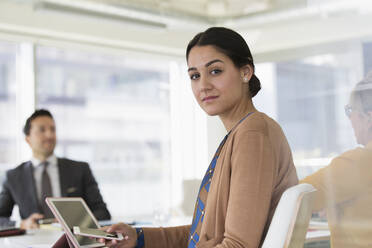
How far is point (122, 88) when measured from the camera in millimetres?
7711

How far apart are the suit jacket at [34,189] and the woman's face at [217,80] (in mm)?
2678

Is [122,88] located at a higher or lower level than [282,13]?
lower

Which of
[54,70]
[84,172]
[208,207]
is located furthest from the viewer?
[54,70]

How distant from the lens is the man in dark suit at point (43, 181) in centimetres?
413

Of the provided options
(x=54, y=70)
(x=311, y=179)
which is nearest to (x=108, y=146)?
(x=54, y=70)

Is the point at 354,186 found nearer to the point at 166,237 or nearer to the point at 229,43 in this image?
the point at 166,237

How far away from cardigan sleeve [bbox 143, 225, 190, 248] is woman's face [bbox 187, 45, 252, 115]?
1.71 ft

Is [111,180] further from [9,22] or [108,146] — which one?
[9,22]

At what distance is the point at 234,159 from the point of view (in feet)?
4.70

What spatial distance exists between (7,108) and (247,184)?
214 inches

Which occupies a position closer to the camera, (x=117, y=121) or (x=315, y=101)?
(x=315, y=101)

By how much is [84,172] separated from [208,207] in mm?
2964

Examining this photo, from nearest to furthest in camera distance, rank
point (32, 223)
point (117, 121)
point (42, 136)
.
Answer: point (32, 223)
point (42, 136)
point (117, 121)

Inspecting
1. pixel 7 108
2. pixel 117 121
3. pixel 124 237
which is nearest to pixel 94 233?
pixel 124 237
